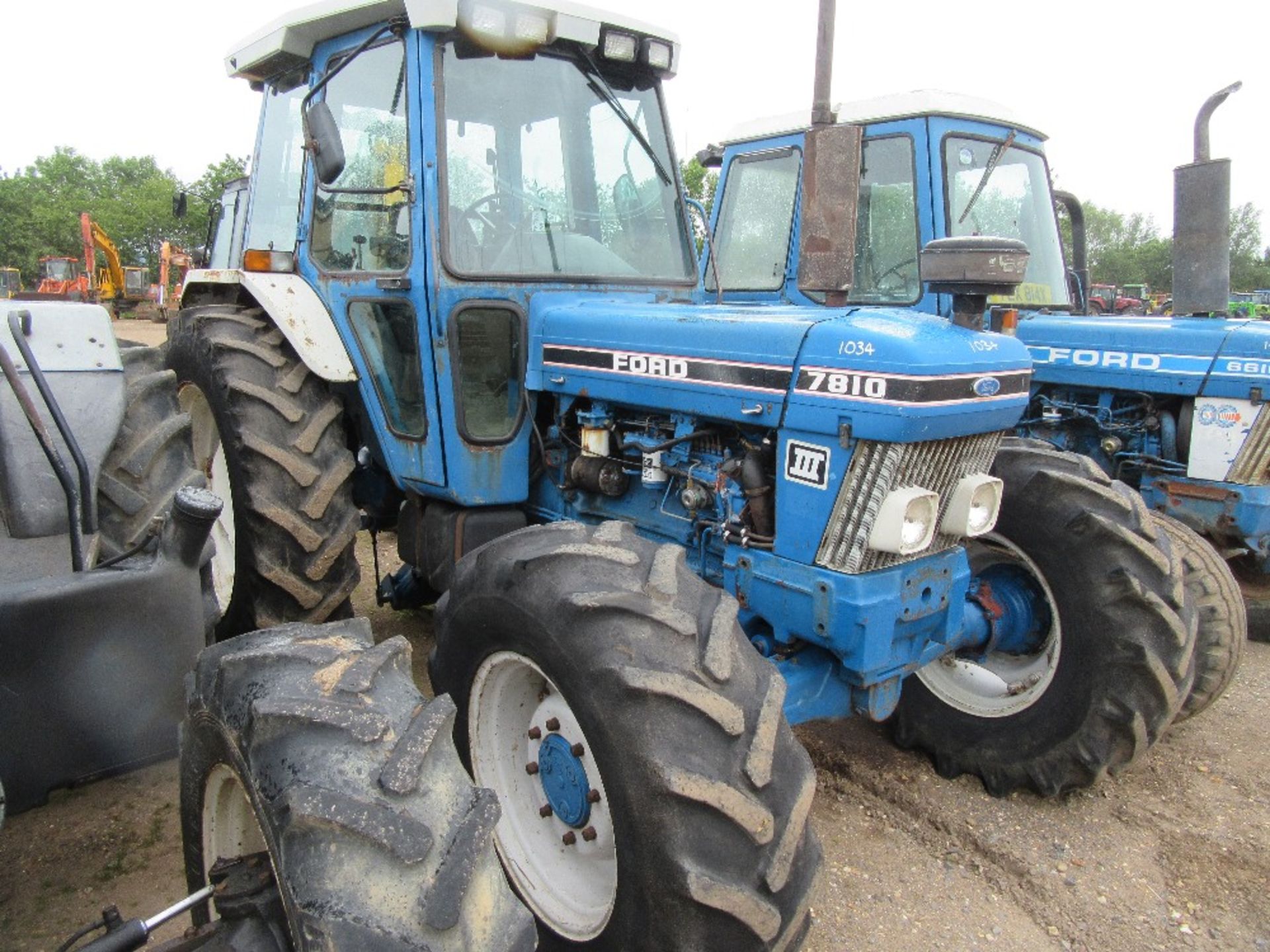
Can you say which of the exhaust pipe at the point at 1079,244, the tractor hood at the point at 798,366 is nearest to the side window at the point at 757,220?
the exhaust pipe at the point at 1079,244

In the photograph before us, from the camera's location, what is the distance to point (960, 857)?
9.48 ft

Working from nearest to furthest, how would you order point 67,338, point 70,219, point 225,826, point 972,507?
point 225,826 < point 67,338 < point 972,507 < point 70,219

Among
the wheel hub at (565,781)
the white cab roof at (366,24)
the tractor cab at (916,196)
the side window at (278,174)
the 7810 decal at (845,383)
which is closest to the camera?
the wheel hub at (565,781)

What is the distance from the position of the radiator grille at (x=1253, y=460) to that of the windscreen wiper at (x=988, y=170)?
1.79 metres

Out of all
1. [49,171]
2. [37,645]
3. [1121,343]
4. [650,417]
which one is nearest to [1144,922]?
[650,417]

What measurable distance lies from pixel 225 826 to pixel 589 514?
176 cm

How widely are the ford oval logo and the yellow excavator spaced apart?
1286cm

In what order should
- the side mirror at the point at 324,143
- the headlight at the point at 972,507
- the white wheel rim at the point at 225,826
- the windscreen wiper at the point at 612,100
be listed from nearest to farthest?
the white wheel rim at the point at 225,826 → the headlight at the point at 972,507 → the side mirror at the point at 324,143 → the windscreen wiper at the point at 612,100

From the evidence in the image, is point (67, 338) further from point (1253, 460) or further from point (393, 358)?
point (1253, 460)

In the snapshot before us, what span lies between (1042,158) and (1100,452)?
1.78 meters

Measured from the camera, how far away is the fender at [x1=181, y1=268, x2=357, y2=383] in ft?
11.1

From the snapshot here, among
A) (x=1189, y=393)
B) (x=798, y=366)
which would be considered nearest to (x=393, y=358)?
(x=798, y=366)

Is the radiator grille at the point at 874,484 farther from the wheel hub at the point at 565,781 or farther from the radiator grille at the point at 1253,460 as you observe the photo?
the radiator grille at the point at 1253,460

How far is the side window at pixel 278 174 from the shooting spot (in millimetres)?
3977
